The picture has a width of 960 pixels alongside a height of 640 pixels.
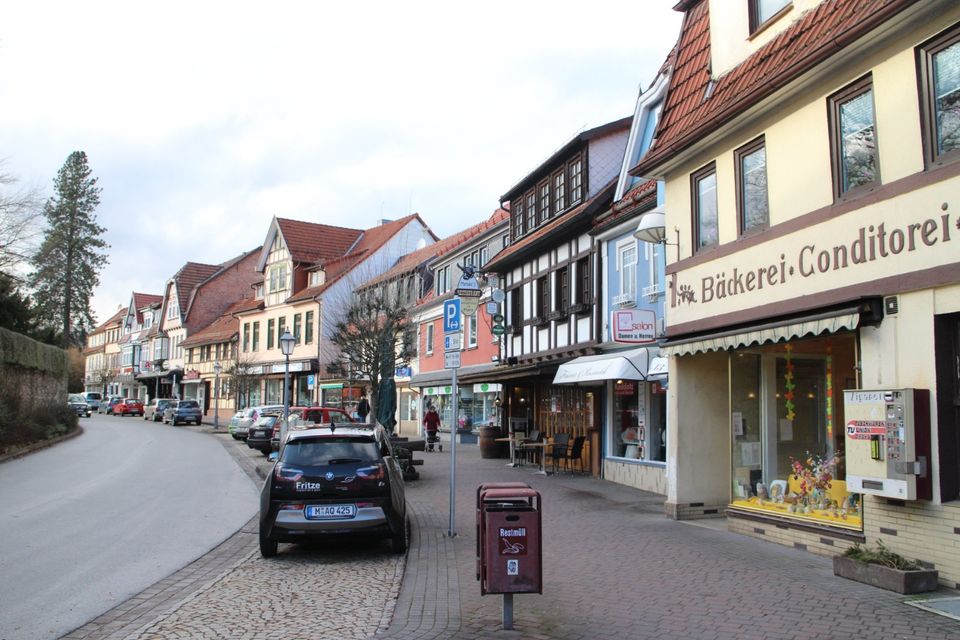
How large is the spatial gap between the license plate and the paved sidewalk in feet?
3.01

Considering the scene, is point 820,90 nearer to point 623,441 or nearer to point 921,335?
point 921,335

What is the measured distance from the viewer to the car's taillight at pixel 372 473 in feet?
31.0

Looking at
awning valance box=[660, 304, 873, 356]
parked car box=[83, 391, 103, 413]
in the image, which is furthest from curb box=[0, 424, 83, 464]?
parked car box=[83, 391, 103, 413]

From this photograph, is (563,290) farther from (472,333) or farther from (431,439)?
(431,439)

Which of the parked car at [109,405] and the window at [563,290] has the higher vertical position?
the window at [563,290]

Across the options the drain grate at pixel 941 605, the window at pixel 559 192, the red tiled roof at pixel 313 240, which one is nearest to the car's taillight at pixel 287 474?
the drain grate at pixel 941 605

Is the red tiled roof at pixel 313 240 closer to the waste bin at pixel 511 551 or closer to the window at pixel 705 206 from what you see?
the window at pixel 705 206

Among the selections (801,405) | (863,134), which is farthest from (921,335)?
(801,405)

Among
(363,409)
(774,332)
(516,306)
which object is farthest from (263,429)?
(774,332)

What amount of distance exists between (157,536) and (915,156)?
422 inches

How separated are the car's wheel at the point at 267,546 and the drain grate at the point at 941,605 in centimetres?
678

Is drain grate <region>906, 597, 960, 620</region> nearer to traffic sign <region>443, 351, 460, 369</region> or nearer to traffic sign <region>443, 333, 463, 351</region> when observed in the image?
traffic sign <region>443, 351, 460, 369</region>

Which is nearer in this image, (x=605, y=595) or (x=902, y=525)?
(x=605, y=595)

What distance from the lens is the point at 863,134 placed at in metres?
9.06
